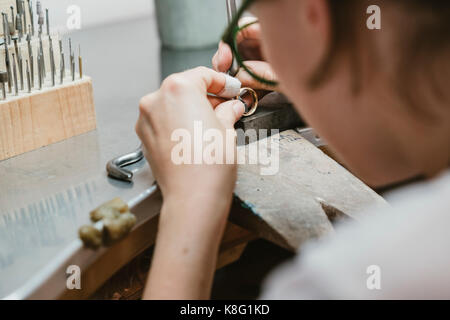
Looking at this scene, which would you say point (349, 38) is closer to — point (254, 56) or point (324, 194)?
point (324, 194)

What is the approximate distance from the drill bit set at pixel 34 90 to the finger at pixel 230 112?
0.87 feet

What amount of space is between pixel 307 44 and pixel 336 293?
25cm

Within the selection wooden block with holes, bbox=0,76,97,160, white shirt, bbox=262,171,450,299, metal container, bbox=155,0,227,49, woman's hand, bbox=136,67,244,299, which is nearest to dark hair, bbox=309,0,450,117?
white shirt, bbox=262,171,450,299

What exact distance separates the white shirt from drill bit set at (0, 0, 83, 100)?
68cm

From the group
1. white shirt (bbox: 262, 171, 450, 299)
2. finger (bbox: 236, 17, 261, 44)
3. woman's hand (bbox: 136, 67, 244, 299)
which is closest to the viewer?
white shirt (bbox: 262, 171, 450, 299)

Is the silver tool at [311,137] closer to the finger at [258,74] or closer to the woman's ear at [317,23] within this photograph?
the finger at [258,74]

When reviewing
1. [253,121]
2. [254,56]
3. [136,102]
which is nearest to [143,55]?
[136,102]

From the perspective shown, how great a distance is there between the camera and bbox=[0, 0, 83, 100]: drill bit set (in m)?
0.93

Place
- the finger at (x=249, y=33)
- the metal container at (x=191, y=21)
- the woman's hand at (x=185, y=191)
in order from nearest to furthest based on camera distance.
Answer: the woman's hand at (x=185, y=191)
the finger at (x=249, y=33)
the metal container at (x=191, y=21)

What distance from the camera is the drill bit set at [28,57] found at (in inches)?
36.4

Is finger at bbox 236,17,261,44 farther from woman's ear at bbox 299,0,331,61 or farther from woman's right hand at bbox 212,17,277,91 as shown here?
woman's ear at bbox 299,0,331,61

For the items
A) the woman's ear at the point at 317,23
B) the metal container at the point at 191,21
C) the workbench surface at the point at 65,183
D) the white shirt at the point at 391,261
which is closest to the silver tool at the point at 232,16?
the workbench surface at the point at 65,183

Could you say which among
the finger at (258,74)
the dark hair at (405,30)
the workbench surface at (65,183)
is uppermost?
the dark hair at (405,30)

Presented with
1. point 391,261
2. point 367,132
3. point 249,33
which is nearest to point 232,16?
point 249,33
